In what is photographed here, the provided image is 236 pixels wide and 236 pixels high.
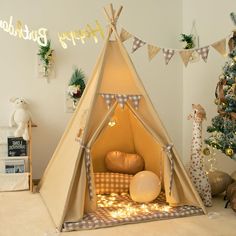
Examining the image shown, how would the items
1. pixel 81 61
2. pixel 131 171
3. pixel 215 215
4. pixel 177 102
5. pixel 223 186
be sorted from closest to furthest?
1. pixel 215 215
2. pixel 223 186
3. pixel 131 171
4. pixel 81 61
5. pixel 177 102

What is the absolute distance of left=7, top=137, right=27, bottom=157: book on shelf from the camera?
11.5 ft

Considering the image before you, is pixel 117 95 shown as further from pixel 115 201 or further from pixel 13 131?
pixel 13 131

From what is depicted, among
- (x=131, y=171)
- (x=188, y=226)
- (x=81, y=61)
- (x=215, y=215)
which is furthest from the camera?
(x=81, y=61)

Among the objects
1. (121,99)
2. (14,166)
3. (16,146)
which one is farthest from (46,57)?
(121,99)

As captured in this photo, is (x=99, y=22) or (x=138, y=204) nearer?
(x=138, y=204)

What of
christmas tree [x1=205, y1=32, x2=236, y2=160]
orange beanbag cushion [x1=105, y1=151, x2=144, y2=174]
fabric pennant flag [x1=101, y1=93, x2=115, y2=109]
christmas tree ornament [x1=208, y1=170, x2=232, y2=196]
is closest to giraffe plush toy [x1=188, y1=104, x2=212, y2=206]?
christmas tree [x1=205, y1=32, x2=236, y2=160]

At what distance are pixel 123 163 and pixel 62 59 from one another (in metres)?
1.43

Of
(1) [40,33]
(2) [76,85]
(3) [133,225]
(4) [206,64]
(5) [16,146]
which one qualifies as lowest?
(3) [133,225]

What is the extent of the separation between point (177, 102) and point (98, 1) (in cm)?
160

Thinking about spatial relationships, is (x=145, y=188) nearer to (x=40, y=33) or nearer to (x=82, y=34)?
(x=82, y=34)

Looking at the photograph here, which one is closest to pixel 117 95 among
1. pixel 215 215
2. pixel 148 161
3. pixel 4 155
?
pixel 148 161

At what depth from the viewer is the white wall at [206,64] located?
3537 millimetres

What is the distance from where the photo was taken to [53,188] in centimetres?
292

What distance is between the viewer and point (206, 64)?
3.80m
